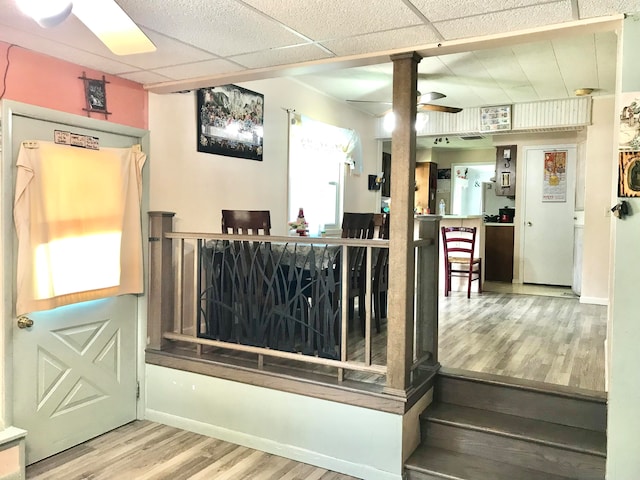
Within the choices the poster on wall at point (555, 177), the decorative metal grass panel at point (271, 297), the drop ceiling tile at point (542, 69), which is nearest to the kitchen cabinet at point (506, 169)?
the poster on wall at point (555, 177)

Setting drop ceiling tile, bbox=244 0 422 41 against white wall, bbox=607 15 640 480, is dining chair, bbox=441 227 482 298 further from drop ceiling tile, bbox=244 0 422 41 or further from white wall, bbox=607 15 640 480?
drop ceiling tile, bbox=244 0 422 41

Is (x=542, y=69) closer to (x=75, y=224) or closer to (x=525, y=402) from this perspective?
(x=525, y=402)

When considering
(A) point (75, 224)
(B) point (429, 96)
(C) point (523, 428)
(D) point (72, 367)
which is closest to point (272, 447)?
Result: (D) point (72, 367)

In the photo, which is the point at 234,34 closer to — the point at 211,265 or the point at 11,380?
the point at 211,265

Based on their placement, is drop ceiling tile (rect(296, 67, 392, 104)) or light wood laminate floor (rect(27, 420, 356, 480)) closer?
light wood laminate floor (rect(27, 420, 356, 480))

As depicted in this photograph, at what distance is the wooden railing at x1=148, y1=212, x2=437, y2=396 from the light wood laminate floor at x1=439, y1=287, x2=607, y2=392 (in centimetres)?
58

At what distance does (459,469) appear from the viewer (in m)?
2.64

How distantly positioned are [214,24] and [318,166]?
3.80 m

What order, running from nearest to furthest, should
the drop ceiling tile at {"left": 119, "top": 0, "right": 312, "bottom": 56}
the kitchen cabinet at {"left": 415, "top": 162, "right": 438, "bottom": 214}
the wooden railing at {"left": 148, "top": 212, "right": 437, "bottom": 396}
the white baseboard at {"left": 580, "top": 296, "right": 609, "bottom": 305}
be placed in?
1. the drop ceiling tile at {"left": 119, "top": 0, "right": 312, "bottom": 56}
2. the wooden railing at {"left": 148, "top": 212, "right": 437, "bottom": 396}
3. the white baseboard at {"left": 580, "top": 296, "right": 609, "bottom": 305}
4. the kitchen cabinet at {"left": 415, "top": 162, "right": 438, "bottom": 214}

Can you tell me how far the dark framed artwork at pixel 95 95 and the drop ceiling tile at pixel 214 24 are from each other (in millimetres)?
874

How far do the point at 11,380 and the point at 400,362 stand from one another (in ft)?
6.86

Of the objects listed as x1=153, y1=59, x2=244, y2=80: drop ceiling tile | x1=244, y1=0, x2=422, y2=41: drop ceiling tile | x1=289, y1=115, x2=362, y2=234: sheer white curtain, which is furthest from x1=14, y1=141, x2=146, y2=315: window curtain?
x1=289, y1=115, x2=362, y2=234: sheer white curtain

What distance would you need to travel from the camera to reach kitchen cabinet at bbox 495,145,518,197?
24.3ft

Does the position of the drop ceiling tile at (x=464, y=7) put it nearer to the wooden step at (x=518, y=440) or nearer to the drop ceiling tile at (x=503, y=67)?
the drop ceiling tile at (x=503, y=67)
